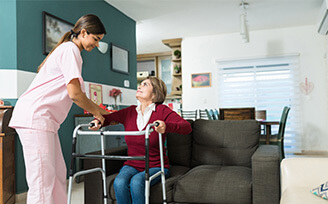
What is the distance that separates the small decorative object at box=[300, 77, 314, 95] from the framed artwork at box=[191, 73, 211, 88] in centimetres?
204

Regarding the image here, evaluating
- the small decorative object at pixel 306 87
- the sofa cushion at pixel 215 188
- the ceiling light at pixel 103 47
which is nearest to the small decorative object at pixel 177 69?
the small decorative object at pixel 306 87

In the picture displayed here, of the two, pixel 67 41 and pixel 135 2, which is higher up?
pixel 135 2

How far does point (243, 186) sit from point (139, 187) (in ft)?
2.31

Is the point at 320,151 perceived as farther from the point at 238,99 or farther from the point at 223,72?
the point at 223,72

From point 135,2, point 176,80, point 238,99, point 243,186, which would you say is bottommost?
point 243,186

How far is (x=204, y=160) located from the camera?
8.59 ft

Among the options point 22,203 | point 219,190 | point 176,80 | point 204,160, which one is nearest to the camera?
point 219,190

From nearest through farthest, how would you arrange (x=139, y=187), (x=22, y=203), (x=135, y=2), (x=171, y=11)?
1. (x=139, y=187)
2. (x=22, y=203)
3. (x=135, y=2)
4. (x=171, y=11)

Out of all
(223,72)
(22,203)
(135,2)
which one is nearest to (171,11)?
(135,2)

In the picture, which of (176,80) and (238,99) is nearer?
(238,99)

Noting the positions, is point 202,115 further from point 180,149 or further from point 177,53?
point 180,149

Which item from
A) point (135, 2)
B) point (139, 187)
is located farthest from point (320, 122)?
point (139, 187)

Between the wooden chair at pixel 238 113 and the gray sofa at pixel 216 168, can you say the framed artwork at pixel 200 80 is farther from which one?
the gray sofa at pixel 216 168

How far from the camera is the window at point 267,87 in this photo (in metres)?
6.64
